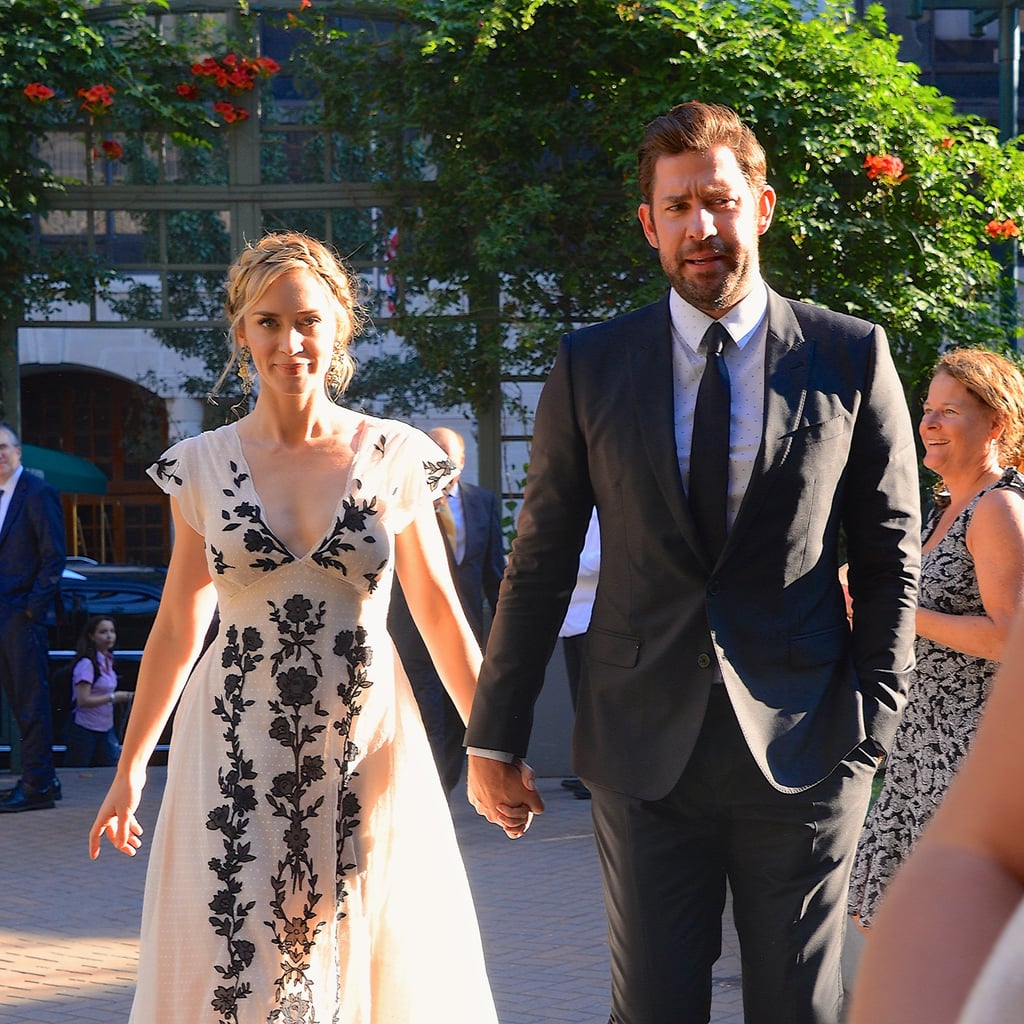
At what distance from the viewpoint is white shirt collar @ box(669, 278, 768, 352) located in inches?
117

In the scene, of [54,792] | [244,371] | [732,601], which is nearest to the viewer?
[732,601]

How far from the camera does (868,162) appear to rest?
932cm

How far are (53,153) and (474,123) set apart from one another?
9.25 ft

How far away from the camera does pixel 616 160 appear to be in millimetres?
9594

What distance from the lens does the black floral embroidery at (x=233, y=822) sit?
349 cm

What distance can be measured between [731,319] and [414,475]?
1074mm

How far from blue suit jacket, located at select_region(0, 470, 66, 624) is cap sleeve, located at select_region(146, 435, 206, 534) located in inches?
198

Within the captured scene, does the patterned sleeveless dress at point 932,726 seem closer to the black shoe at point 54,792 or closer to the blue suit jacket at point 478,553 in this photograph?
the blue suit jacket at point 478,553

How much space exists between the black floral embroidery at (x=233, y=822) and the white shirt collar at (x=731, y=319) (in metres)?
1.23

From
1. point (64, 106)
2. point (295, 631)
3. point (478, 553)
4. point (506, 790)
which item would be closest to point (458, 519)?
point (478, 553)

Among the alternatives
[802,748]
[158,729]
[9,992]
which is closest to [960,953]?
[802,748]

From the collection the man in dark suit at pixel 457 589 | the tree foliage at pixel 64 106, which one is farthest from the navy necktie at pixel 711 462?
the tree foliage at pixel 64 106

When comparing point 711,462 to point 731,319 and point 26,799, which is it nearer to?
point 731,319

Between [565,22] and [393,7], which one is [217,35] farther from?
[565,22]
